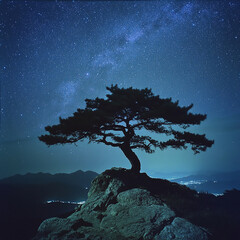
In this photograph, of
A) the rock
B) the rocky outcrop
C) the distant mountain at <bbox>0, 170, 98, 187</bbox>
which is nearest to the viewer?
the rock

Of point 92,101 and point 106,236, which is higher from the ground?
point 92,101

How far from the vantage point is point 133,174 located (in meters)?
15.3

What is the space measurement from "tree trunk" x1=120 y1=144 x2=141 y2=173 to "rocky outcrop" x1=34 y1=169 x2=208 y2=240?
2.58 m

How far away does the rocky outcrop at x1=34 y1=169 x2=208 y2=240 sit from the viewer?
8055 millimetres

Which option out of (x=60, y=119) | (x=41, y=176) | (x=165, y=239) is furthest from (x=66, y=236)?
(x=41, y=176)

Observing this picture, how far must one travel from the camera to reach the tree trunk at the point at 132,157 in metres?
16.3

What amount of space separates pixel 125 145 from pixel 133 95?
17.0ft

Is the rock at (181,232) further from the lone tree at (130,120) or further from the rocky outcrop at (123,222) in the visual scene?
the lone tree at (130,120)

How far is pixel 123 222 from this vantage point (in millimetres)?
9188

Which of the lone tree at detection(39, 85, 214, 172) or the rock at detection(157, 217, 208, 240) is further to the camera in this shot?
the lone tree at detection(39, 85, 214, 172)

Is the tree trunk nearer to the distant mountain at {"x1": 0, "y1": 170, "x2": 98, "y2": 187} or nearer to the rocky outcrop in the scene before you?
the rocky outcrop

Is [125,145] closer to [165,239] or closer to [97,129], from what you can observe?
[97,129]

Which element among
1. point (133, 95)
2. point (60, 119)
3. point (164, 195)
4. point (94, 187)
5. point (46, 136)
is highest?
point (133, 95)

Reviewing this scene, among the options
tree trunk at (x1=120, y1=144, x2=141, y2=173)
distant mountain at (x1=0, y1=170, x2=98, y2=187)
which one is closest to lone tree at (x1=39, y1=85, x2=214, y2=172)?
tree trunk at (x1=120, y1=144, x2=141, y2=173)
